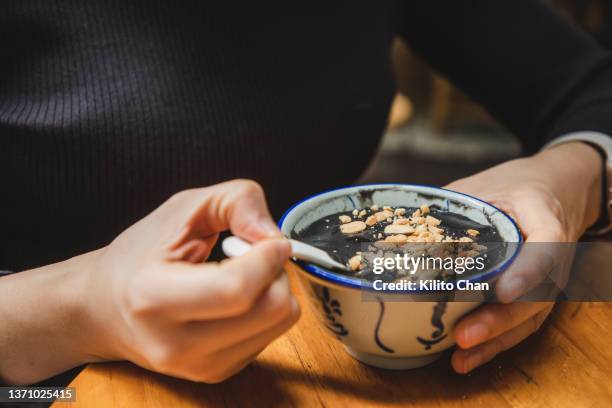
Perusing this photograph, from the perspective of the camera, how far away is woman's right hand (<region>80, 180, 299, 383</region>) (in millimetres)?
361

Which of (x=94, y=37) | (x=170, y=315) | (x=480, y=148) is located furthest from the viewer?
(x=480, y=148)

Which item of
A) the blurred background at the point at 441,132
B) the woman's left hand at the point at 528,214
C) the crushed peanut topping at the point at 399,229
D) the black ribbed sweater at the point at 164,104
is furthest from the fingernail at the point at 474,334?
the blurred background at the point at 441,132

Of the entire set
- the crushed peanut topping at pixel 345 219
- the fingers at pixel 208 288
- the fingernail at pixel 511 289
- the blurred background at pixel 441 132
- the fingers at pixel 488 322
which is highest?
the fingers at pixel 208 288

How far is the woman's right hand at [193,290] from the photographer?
361 mm

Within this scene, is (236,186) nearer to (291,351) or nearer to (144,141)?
(291,351)

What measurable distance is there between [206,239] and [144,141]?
0.32m

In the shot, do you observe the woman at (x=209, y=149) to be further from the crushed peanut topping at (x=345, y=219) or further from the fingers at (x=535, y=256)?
the crushed peanut topping at (x=345, y=219)

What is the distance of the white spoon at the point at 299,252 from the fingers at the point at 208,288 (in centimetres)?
3

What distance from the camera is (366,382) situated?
46 cm

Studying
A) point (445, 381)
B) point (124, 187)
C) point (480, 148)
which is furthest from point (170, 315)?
point (480, 148)

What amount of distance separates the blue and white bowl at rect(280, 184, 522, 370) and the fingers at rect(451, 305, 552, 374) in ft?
0.06

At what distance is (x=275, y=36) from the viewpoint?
0.78 m

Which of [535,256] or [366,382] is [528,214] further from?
[366,382]

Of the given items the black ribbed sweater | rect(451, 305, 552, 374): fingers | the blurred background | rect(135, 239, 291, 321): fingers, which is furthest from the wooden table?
the blurred background
